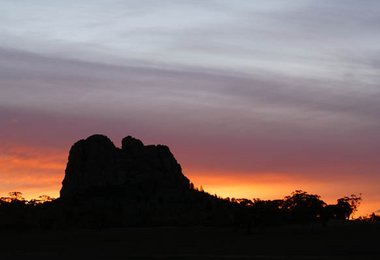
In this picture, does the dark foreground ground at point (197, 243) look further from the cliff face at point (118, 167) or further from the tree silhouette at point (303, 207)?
the cliff face at point (118, 167)

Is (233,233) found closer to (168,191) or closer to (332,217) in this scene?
(332,217)

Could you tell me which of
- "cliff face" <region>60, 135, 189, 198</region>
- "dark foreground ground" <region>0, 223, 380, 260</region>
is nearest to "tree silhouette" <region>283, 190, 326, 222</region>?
"dark foreground ground" <region>0, 223, 380, 260</region>

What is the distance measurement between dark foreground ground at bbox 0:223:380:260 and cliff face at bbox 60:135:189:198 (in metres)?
45.6

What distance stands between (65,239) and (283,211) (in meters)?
26.7

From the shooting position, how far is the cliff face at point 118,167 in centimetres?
13012

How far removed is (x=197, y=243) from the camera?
70062 millimetres

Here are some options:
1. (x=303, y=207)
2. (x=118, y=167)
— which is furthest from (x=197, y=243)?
(x=118, y=167)

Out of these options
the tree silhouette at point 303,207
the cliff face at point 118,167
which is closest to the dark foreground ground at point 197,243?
the tree silhouette at point 303,207

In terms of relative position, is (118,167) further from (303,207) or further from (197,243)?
(197,243)

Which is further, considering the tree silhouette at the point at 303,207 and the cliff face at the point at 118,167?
→ the cliff face at the point at 118,167

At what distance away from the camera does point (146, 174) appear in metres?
132

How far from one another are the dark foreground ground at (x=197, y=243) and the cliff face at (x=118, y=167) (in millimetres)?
45631

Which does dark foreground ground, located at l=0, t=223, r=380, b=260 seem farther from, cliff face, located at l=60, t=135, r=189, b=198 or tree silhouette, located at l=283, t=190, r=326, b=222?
cliff face, located at l=60, t=135, r=189, b=198

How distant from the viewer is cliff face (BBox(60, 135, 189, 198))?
130125 mm
